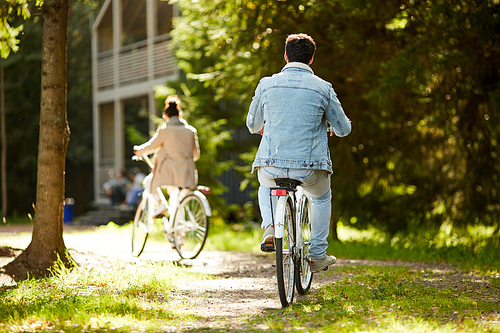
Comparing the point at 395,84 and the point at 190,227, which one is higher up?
the point at 395,84

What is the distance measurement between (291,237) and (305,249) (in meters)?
0.44

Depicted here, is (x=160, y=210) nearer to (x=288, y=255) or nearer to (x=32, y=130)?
(x=288, y=255)

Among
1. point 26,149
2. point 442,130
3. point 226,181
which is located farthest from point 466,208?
point 26,149

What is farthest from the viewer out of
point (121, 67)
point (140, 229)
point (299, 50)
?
point (121, 67)

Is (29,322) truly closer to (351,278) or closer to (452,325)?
(452,325)

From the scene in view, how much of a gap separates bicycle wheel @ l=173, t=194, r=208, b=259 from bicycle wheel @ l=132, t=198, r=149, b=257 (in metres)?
0.56

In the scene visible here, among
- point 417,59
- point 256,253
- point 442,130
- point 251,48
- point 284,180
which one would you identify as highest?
point 251,48

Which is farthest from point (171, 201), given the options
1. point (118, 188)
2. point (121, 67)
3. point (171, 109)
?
point (121, 67)

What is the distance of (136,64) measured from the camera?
19703mm

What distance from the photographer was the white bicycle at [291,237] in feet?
13.3

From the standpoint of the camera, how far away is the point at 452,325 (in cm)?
347

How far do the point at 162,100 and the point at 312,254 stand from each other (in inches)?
384

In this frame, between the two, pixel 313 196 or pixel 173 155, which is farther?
pixel 173 155

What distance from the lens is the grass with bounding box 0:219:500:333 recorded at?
3.56 meters
